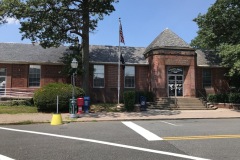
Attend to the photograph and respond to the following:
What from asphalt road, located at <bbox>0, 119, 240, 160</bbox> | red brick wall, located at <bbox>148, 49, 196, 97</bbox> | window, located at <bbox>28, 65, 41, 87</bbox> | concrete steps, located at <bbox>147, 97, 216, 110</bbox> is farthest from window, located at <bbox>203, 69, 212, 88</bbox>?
asphalt road, located at <bbox>0, 119, 240, 160</bbox>

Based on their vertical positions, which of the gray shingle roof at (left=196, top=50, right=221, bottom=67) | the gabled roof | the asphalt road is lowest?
the asphalt road

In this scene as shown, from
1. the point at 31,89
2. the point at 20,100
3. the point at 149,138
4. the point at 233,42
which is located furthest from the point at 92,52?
the point at 149,138

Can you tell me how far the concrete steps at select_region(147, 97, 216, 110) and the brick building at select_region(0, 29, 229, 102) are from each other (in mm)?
1353

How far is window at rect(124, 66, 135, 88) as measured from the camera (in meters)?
31.1

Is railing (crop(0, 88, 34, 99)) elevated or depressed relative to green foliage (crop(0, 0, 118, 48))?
depressed

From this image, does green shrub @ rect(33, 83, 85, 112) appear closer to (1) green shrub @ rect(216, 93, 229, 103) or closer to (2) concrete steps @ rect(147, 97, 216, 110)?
(2) concrete steps @ rect(147, 97, 216, 110)

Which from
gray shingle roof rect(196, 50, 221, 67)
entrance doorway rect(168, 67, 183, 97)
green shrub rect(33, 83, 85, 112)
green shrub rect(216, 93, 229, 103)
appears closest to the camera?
green shrub rect(33, 83, 85, 112)

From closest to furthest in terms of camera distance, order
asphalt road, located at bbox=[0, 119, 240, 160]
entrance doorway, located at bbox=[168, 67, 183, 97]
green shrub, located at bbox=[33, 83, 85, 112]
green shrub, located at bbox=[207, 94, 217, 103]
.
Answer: asphalt road, located at bbox=[0, 119, 240, 160]
green shrub, located at bbox=[33, 83, 85, 112]
green shrub, located at bbox=[207, 94, 217, 103]
entrance doorway, located at bbox=[168, 67, 183, 97]

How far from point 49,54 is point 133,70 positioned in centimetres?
895

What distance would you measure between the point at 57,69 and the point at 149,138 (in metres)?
20.8

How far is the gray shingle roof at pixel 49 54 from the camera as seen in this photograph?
29.7 metres

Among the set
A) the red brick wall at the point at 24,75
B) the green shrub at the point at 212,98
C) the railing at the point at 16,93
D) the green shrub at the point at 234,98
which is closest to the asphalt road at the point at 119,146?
the green shrub at the point at 234,98

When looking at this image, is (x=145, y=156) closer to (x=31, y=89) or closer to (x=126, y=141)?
(x=126, y=141)

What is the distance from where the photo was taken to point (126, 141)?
10.3m
